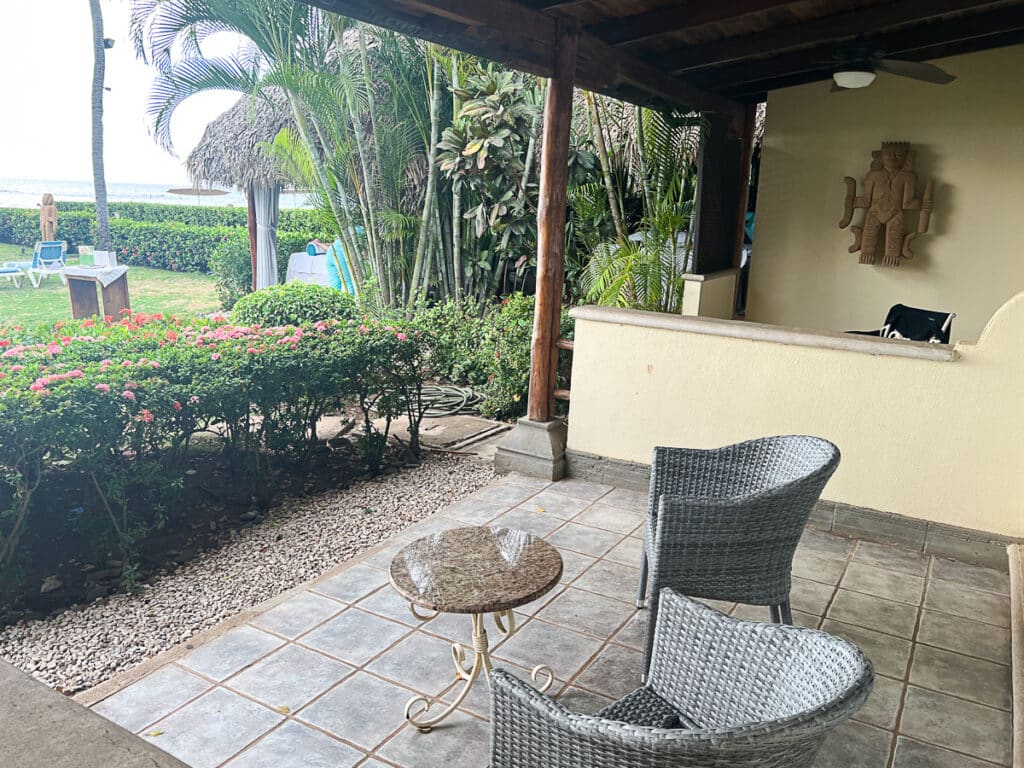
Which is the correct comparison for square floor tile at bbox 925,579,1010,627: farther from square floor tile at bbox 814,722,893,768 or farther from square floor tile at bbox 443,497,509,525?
square floor tile at bbox 443,497,509,525

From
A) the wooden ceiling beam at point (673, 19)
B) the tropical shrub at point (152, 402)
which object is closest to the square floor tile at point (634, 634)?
the tropical shrub at point (152, 402)

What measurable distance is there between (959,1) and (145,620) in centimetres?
486

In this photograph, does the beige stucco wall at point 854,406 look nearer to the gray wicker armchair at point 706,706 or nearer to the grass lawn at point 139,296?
the gray wicker armchair at point 706,706

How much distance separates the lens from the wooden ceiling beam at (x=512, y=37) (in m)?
3.19

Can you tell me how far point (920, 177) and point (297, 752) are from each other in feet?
18.9

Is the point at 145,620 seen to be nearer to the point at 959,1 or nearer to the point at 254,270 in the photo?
the point at 959,1

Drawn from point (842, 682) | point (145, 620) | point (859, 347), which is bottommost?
point (145, 620)

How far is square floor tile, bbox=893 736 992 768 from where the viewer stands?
2.16 metres

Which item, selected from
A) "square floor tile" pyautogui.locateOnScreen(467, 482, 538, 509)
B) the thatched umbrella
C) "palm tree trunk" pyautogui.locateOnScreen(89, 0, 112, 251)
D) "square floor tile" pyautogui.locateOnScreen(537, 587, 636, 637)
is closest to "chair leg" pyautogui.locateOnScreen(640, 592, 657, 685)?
"square floor tile" pyautogui.locateOnScreen(537, 587, 636, 637)

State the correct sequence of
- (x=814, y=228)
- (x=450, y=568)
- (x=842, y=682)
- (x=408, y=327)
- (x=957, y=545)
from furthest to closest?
(x=814, y=228) → (x=408, y=327) → (x=957, y=545) → (x=450, y=568) → (x=842, y=682)

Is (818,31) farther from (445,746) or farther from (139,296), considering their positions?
(139,296)

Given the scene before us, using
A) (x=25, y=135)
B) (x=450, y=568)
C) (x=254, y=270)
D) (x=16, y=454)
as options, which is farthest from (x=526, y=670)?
(x=25, y=135)

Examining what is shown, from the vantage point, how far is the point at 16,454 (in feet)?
9.53

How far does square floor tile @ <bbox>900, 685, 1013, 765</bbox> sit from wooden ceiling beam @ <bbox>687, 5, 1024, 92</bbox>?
3473 mm
